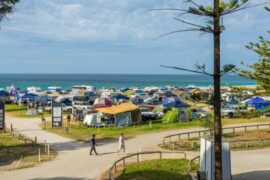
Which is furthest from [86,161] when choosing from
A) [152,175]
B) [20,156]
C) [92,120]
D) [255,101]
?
[255,101]

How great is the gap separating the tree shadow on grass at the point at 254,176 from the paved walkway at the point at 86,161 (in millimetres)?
98

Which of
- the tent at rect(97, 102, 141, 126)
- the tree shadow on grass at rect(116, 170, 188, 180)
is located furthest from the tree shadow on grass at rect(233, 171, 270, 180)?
the tent at rect(97, 102, 141, 126)

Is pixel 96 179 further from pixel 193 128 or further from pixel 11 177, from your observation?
pixel 193 128

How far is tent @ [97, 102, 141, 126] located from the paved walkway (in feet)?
22.5

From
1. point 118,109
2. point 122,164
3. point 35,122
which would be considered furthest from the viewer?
point 35,122

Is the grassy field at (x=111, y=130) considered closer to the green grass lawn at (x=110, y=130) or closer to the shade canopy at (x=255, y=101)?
the green grass lawn at (x=110, y=130)

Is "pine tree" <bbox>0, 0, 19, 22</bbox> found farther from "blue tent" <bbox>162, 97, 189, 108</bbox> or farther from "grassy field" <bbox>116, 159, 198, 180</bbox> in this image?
"blue tent" <bbox>162, 97, 189, 108</bbox>

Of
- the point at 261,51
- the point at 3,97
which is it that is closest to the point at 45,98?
the point at 3,97

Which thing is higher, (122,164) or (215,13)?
(215,13)

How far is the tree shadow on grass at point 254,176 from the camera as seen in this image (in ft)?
75.5

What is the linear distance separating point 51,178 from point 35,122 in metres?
30.0

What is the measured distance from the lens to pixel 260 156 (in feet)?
97.0

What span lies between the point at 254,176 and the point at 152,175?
5.17 m

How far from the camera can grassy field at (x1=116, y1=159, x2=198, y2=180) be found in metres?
22.0
